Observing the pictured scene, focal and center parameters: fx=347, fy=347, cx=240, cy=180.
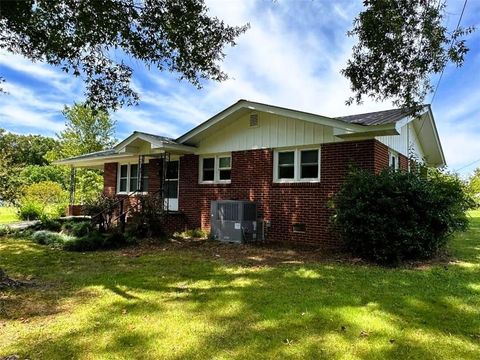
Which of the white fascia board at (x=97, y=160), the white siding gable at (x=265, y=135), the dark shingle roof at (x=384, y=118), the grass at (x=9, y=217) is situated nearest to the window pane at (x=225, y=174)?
the white siding gable at (x=265, y=135)

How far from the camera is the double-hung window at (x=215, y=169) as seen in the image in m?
11.7

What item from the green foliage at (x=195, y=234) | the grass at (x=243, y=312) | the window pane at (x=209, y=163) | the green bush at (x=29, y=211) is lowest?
the grass at (x=243, y=312)

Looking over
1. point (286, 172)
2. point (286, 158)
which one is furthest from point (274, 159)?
point (286, 172)

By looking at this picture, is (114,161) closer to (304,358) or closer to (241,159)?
(241,159)

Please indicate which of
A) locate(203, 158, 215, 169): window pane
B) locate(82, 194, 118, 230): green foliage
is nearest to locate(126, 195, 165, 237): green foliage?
locate(82, 194, 118, 230): green foliage

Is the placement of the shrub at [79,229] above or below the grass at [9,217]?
above

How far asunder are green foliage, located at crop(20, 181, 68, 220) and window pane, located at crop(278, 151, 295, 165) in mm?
12663

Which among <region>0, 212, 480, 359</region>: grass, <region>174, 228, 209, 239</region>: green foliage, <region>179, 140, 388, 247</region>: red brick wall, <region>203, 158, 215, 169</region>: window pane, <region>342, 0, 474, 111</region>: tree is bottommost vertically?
<region>0, 212, 480, 359</region>: grass

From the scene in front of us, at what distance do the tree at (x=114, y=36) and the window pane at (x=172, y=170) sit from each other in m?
4.92

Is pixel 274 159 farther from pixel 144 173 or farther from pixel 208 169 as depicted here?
pixel 144 173

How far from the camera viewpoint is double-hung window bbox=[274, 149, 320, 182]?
32.5 ft

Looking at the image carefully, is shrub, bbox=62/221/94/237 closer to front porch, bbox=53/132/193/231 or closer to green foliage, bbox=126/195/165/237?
front porch, bbox=53/132/193/231

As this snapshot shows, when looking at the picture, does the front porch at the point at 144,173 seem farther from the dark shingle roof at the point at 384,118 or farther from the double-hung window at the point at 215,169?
the dark shingle roof at the point at 384,118

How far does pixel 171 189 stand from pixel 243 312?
9563mm
